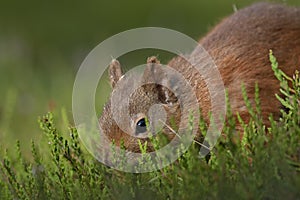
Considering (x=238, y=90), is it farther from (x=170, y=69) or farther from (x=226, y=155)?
(x=226, y=155)

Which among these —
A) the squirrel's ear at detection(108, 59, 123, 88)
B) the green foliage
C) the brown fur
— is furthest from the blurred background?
the green foliage

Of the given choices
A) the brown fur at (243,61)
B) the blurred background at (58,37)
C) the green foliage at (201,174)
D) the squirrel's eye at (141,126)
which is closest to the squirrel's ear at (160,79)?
the brown fur at (243,61)

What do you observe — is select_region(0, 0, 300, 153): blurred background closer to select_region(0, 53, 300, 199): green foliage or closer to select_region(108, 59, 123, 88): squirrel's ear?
select_region(108, 59, 123, 88): squirrel's ear

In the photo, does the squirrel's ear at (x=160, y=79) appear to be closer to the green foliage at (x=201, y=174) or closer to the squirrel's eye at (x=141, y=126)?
the squirrel's eye at (x=141, y=126)

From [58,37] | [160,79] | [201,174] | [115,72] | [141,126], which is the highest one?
[58,37]

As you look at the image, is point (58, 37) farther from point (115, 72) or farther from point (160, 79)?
point (160, 79)

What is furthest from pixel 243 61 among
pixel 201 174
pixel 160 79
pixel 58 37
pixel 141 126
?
pixel 58 37

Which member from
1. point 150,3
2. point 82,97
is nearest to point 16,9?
point 150,3
